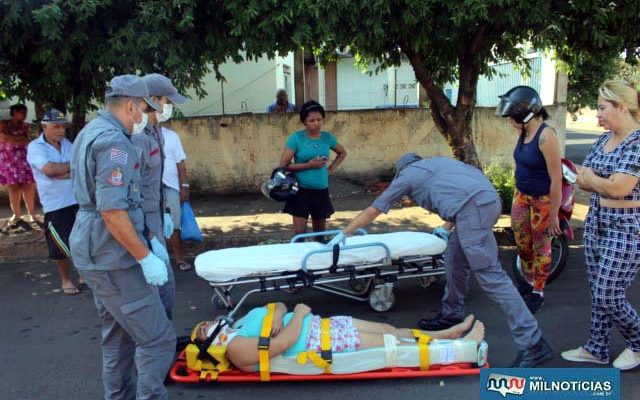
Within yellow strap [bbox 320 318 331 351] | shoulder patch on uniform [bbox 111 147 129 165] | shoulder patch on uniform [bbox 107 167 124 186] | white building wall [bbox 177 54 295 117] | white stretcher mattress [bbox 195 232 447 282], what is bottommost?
yellow strap [bbox 320 318 331 351]

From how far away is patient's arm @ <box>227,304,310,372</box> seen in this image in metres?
3.51

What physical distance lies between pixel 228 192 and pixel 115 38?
5028 mm

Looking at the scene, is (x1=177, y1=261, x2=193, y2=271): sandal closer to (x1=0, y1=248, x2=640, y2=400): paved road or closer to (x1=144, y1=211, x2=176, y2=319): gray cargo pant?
(x1=0, y1=248, x2=640, y2=400): paved road

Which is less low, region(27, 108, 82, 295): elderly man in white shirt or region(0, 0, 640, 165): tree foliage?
region(0, 0, 640, 165): tree foliage

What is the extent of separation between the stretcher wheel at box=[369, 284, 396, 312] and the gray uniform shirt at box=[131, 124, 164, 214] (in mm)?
1964

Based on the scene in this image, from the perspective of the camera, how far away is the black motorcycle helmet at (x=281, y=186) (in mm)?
5422

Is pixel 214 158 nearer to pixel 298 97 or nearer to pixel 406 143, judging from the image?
pixel 298 97

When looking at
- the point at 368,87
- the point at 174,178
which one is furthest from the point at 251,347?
the point at 368,87

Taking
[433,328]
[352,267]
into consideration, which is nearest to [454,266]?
[433,328]

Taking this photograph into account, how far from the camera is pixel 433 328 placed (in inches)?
171

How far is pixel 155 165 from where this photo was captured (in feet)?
12.9

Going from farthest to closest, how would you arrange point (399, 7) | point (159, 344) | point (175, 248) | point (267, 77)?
point (267, 77) → point (175, 248) → point (399, 7) → point (159, 344)

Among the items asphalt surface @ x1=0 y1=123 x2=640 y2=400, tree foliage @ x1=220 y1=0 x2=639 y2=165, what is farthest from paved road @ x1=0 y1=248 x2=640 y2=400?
tree foliage @ x1=220 y1=0 x2=639 y2=165

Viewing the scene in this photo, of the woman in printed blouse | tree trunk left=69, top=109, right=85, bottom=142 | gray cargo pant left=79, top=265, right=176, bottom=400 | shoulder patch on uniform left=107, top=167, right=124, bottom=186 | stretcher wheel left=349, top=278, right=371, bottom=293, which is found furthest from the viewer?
Result: tree trunk left=69, top=109, right=85, bottom=142
